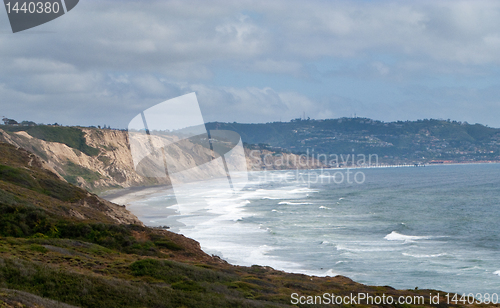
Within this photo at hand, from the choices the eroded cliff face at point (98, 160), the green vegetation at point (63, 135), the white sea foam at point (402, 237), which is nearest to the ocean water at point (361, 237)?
the white sea foam at point (402, 237)

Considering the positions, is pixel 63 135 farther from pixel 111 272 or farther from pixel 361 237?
pixel 111 272

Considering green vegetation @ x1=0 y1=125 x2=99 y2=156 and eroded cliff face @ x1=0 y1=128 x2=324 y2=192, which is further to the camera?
green vegetation @ x1=0 y1=125 x2=99 y2=156

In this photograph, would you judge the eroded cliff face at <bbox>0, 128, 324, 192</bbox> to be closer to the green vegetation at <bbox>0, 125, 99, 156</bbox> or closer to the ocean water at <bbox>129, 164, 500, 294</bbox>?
the green vegetation at <bbox>0, 125, 99, 156</bbox>

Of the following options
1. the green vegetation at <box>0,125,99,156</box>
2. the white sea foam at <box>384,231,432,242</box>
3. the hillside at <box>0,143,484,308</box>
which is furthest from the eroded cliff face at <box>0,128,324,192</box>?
the hillside at <box>0,143,484,308</box>

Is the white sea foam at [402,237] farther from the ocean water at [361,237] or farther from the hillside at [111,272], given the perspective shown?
the hillside at [111,272]

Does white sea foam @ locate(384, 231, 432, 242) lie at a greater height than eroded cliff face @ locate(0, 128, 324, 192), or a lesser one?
lesser
